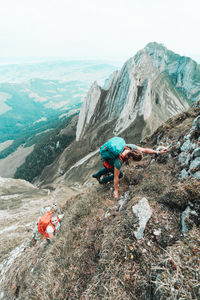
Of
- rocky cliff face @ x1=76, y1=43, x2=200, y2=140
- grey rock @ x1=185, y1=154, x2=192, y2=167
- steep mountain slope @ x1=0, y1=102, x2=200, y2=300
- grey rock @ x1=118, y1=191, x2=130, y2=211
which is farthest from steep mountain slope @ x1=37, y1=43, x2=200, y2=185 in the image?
grey rock @ x1=185, y1=154, x2=192, y2=167

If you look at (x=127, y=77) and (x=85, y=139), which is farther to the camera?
(x=85, y=139)

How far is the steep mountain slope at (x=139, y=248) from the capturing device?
3.55 meters

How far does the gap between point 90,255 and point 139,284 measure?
197 cm

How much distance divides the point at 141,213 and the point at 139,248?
1.07 m

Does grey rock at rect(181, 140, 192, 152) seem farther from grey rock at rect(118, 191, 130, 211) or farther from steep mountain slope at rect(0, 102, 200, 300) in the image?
grey rock at rect(118, 191, 130, 211)

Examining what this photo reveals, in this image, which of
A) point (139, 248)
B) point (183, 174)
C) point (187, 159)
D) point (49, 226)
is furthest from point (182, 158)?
point (49, 226)

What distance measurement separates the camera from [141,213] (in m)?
5.10

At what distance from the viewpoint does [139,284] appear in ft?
12.3

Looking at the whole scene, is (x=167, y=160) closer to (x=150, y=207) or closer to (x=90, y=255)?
(x=150, y=207)

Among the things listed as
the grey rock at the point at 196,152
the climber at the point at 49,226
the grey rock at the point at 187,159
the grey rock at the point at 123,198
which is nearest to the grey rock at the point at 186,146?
the grey rock at the point at 187,159

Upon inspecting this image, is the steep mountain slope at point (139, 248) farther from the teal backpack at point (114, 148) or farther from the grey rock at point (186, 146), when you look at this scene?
the teal backpack at point (114, 148)

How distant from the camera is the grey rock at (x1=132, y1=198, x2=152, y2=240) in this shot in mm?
4621

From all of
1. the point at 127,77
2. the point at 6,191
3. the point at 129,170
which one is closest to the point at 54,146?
the point at 6,191

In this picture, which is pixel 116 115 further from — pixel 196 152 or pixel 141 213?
pixel 141 213
